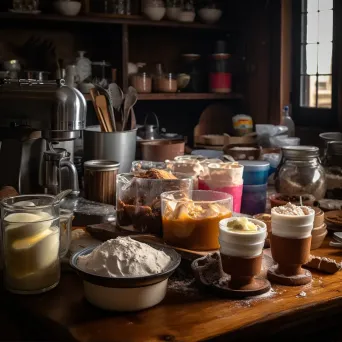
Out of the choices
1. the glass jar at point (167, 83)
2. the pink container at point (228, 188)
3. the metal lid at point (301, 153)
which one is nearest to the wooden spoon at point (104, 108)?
the pink container at point (228, 188)

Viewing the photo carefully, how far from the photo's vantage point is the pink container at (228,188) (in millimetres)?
1742

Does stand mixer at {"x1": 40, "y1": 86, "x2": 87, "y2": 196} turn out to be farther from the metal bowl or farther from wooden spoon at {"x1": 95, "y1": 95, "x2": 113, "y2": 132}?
the metal bowl

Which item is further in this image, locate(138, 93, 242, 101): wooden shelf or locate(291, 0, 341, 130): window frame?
locate(138, 93, 242, 101): wooden shelf

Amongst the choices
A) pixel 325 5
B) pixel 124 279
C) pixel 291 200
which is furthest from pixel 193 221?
pixel 325 5

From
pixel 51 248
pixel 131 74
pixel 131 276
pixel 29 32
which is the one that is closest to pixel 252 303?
pixel 131 276

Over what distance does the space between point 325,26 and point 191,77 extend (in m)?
1.00

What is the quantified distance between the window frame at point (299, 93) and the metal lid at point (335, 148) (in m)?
1.33

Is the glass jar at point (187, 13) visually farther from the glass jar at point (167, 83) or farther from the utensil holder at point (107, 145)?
the utensil holder at point (107, 145)

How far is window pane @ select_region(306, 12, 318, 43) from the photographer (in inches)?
146

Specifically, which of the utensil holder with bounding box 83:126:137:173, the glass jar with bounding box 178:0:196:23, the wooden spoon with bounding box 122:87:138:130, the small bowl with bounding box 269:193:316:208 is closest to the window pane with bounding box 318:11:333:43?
the glass jar with bounding box 178:0:196:23

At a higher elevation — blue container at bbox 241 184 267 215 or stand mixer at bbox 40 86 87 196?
stand mixer at bbox 40 86 87 196

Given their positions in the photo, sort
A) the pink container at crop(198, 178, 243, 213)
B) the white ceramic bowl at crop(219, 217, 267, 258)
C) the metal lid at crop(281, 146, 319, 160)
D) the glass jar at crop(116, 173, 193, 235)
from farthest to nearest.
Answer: the metal lid at crop(281, 146, 319, 160) → the pink container at crop(198, 178, 243, 213) → the glass jar at crop(116, 173, 193, 235) → the white ceramic bowl at crop(219, 217, 267, 258)

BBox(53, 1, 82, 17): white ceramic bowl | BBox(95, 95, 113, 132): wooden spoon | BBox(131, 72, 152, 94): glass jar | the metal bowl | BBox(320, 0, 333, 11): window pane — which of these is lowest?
the metal bowl

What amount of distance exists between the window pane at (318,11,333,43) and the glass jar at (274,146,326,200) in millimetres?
1825
